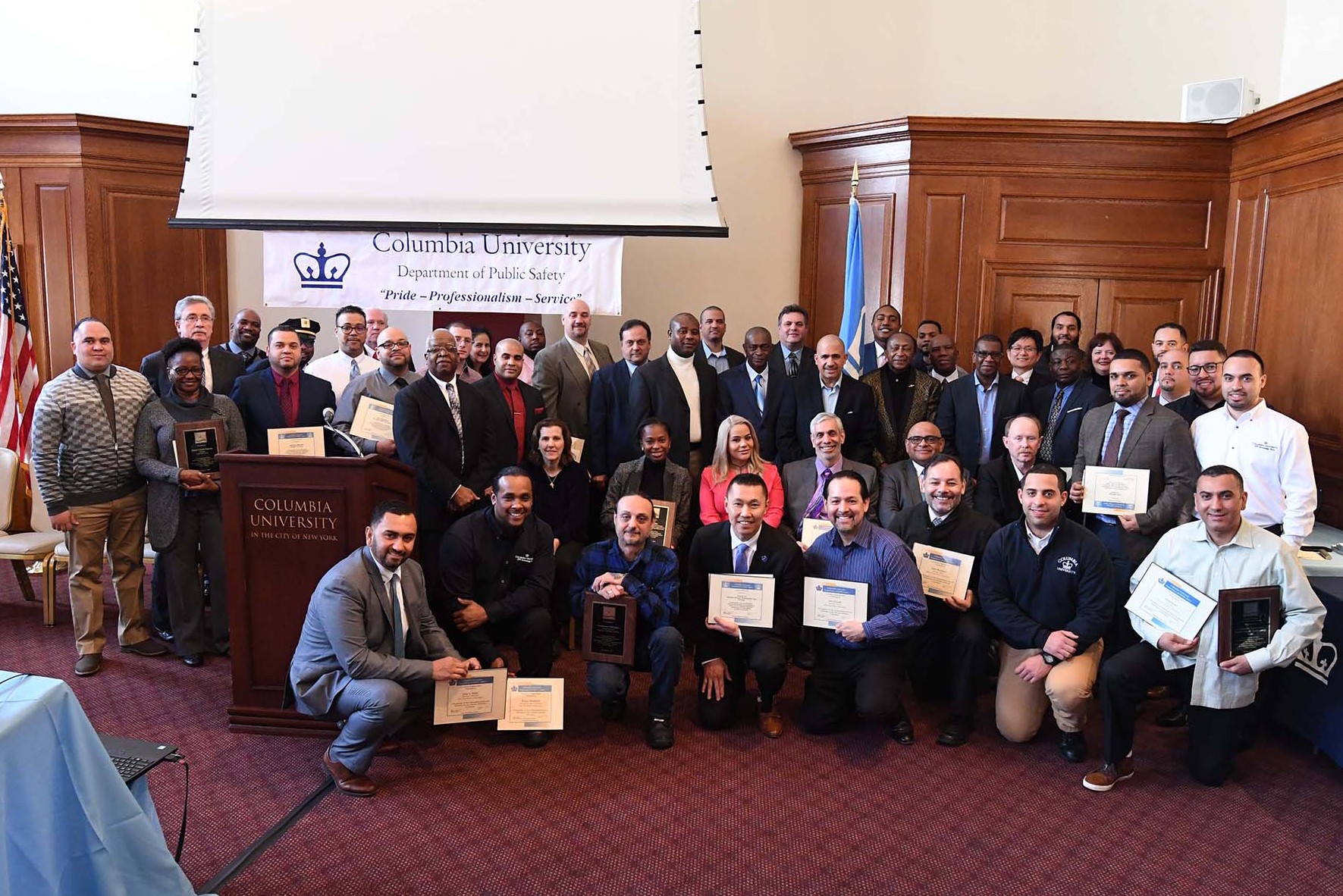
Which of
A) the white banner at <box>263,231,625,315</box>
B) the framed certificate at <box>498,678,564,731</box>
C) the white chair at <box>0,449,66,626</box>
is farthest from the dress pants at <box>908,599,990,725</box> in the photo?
the white chair at <box>0,449,66,626</box>

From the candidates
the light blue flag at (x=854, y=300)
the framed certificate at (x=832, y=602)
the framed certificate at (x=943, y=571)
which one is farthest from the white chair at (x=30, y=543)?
the light blue flag at (x=854, y=300)

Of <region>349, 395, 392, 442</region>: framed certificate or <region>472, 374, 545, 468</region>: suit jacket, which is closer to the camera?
<region>349, 395, 392, 442</region>: framed certificate

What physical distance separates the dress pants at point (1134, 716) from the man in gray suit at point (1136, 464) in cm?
66

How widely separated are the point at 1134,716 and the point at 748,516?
1707 millimetres

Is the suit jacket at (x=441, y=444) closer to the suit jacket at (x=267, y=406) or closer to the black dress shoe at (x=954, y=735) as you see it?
the suit jacket at (x=267, y=406)

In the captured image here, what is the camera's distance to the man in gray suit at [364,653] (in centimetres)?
368

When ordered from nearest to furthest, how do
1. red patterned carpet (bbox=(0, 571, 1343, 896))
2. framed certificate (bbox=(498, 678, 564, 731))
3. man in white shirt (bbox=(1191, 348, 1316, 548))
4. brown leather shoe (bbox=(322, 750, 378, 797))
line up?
1. red patterned carpet (bbox=(0, 571, 1343, 896))
2. brown leather shoe (bbox=(322, 750, 378, 797))
3. framed certificate (bbox=(498, 678, 564, 731))
4. man in white shirt (bbox=(1191, 348, 1316, 548))

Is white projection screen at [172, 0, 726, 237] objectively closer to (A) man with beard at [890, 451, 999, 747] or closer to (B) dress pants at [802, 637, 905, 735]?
(A) man with beard at [890, 451, 999, 747]

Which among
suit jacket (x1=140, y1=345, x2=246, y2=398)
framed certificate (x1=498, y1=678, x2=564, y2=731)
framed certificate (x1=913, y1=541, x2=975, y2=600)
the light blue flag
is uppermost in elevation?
the light blue flag

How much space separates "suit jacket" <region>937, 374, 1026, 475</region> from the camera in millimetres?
5465

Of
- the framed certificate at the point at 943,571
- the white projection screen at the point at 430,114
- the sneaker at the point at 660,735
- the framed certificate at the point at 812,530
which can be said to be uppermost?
the white projection screen at the point at 430,114

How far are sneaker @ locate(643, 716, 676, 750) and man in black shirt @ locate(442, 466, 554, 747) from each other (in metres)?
0.58

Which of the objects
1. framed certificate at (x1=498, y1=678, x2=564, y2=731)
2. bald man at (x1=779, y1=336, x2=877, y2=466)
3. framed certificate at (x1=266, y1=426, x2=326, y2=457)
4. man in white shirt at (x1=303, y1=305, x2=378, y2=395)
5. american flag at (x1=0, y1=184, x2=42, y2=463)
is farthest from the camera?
american flag at (x1=0, y1=184, x2=42, y2=463)

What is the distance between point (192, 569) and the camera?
4.97 metres
